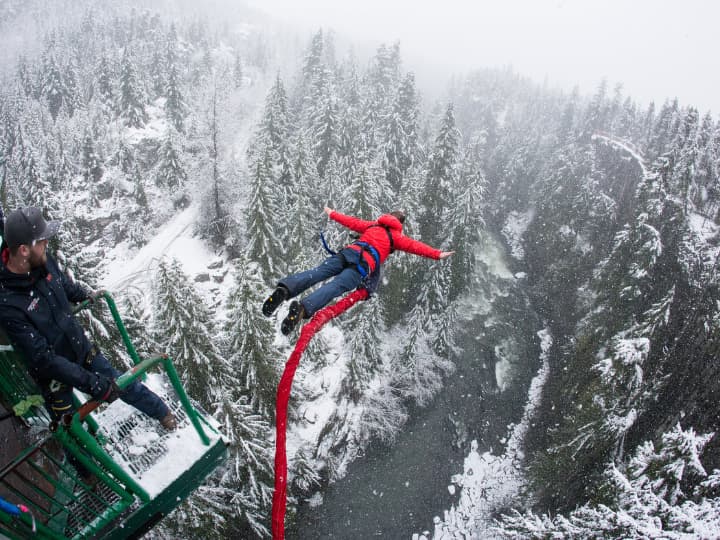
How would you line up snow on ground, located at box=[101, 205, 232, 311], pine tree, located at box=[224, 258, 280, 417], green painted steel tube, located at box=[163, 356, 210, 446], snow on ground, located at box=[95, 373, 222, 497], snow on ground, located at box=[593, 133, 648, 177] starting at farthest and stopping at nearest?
snow on ground, located at box=[593, 133, 648, 177]
snow on ground, located at box=[101, 205, 232, 311]
pine tree, located at box=[224, 258, 280, 417]
snow on ground, located at box=[95, 373, 222, 497]
green painted steel tube, located at box=[163, 356, 210, 446]

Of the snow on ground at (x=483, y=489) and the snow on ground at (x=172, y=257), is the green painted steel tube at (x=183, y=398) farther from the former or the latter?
the snow on ground at (x=172, y=257)

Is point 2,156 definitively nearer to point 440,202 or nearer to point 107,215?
point 107,215

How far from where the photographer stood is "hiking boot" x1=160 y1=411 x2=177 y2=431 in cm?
568

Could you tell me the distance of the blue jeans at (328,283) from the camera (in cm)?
590

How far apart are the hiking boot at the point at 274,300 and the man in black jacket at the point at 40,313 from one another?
2086 millimetres

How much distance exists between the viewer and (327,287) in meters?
6.20

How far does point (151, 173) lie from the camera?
130 ft

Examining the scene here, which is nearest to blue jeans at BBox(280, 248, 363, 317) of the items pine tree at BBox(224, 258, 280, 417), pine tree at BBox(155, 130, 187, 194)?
pine tree at BBox(224, 258, 280, 417)

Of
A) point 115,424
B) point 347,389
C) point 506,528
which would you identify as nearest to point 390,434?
point 347,389

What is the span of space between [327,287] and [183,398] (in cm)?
259

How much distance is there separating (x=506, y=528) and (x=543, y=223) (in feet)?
119

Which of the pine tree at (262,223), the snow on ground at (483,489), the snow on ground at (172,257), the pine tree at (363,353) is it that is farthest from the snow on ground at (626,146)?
the snow on ground at (172,257)

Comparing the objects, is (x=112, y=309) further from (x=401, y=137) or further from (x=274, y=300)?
(x=401, y=137)

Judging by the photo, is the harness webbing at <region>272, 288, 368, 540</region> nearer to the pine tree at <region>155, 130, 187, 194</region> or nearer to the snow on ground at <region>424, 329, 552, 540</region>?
the snow on ground at <region>424, 329, 552, 540</region>
